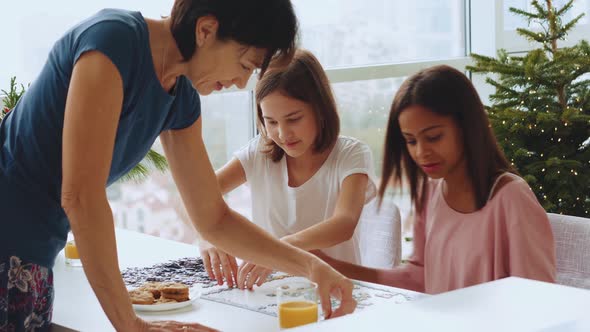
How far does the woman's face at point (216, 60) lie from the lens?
1.49m

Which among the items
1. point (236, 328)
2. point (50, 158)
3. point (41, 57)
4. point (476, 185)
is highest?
point (41, 57)

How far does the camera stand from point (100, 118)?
130 cm

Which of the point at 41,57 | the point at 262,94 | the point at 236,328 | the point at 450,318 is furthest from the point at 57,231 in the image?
the point at 41,57

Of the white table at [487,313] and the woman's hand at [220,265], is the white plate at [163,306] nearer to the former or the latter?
the woman's hand at [220,265]

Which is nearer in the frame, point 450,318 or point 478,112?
point 450,318

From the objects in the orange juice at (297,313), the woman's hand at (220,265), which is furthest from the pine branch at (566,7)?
the orange juice at (297,313)

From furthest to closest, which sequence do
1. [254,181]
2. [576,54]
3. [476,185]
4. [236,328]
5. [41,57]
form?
[41,57] → [576,54] → [254,181] → [476,185] → [236,328]

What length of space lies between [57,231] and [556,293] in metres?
0.91

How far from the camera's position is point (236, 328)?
170 cm

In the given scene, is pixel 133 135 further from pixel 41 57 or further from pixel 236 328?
pixel 41 57

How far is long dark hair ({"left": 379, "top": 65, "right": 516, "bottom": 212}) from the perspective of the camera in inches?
84.1

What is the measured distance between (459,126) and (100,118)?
114 centimetres

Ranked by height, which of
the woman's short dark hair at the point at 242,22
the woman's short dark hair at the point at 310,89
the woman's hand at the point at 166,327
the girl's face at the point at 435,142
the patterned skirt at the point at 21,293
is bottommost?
the woman's hand at the point at 166,327

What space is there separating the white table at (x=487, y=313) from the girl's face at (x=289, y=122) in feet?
5.54
